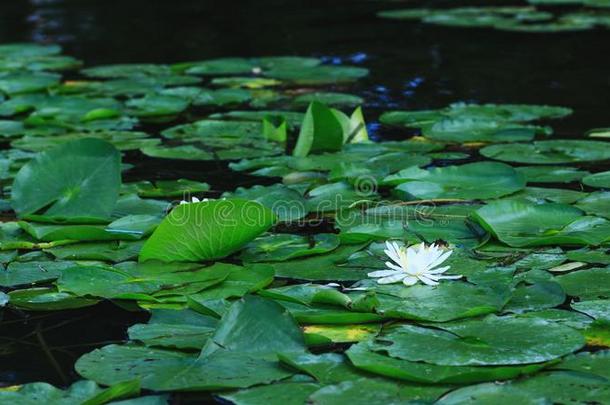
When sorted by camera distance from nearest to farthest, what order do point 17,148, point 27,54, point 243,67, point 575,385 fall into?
1. point 575,385
2. point 17,148
3. point 243,67
4. point 27,54

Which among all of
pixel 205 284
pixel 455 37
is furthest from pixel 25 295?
pixel 455 37

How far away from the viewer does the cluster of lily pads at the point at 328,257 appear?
134cm

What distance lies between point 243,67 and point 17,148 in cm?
145

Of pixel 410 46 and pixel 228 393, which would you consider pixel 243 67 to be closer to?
pixel 410 46

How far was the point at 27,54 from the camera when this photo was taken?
14.8 feet

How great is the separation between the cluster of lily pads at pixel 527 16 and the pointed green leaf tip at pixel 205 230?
10.8 ft

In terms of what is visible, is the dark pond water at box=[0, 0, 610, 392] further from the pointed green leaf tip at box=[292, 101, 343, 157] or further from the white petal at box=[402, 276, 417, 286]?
the white petal at box=[402, 276, 417, 286]

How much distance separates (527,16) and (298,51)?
138cm

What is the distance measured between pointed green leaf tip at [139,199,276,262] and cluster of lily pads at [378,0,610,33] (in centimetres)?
329

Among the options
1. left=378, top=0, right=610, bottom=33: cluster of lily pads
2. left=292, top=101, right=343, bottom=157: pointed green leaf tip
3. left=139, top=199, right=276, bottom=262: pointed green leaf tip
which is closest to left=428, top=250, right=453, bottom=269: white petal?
left=139, top=199, right=276, bottom=262: pointed green leaf tip

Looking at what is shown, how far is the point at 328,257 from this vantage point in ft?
5.99

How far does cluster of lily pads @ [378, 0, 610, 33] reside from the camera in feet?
16.1

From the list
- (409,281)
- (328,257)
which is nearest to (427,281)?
(409,281)

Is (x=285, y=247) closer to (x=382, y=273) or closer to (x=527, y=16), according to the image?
(x=382, y=273)
